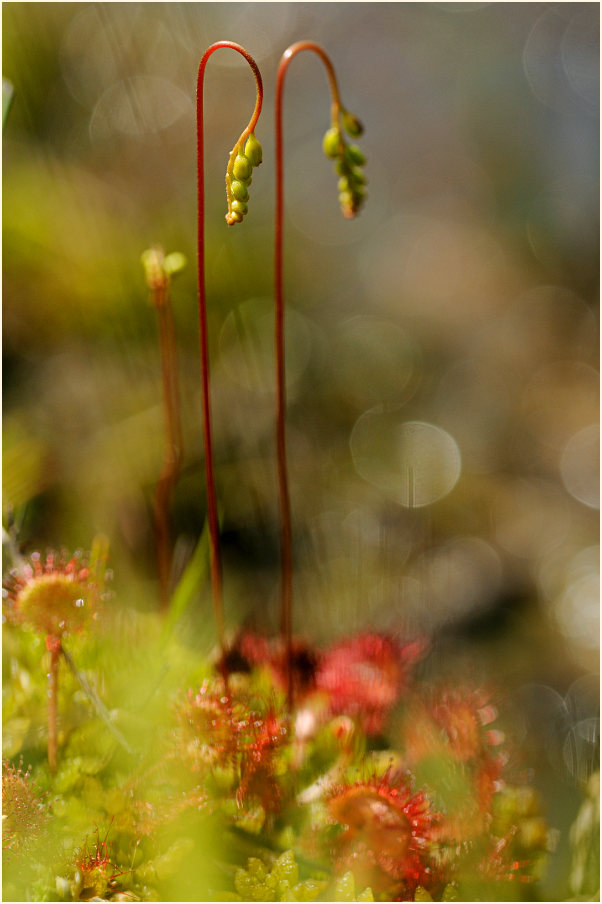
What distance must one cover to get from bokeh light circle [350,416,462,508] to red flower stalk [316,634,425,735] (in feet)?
1.74

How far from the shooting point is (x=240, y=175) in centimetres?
27

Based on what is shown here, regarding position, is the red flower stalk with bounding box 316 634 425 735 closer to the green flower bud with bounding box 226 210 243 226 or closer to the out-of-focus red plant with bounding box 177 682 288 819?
the out-of-focus red plant with bounding box 177 682 288 819

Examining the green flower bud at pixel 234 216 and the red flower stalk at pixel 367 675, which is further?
the red flower stalk at pixel 367 675

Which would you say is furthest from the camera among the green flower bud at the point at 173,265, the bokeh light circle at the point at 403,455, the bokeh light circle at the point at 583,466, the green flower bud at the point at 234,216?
the bokeh light circle at the point at 583,466

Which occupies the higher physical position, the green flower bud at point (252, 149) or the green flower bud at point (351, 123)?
the green flower bud at point (351, 123)

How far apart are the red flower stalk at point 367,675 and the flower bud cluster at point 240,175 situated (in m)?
0.32

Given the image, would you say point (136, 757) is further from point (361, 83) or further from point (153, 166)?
point (361, 83)

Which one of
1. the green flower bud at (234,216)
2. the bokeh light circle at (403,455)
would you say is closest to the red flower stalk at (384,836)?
the green flower bud at (234,216)

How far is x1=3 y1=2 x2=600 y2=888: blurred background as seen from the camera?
73 centimetres

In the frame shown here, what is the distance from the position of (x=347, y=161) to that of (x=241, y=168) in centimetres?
11

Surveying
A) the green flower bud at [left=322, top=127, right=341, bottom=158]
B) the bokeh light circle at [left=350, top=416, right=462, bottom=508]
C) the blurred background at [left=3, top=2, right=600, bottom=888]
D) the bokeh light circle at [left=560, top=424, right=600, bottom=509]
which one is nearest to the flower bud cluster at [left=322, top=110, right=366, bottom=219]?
the green flower bud at [left=322, top=127, right=341, bottom=158]

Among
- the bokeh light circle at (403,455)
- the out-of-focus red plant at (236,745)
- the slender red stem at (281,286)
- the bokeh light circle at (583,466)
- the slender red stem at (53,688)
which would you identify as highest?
the slender red stem at (281,286)

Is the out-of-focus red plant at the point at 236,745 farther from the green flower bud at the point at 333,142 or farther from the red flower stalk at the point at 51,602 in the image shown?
the green flower bud at the point at 333,142

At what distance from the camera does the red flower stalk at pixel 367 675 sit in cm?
45
